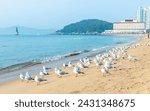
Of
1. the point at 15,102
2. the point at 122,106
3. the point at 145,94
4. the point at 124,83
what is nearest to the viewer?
the point at 122,106

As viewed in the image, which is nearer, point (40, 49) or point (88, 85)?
point (88, 85)

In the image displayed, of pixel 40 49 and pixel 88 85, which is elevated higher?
pixel 88 85

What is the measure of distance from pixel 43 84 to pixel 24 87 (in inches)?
29.7

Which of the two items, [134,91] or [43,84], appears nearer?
[134,91]

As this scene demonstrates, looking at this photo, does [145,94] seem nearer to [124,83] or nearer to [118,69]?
[124,83]

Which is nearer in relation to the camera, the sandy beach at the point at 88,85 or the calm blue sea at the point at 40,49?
the sandy beach at the point at 88,85

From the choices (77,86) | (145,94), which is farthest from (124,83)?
(145,94)

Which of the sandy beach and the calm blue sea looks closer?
the sandy beach

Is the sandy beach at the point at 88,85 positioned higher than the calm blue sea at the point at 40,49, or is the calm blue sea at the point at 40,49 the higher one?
the sandy beach at the point at 88,85

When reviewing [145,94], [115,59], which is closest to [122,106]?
[145,94]

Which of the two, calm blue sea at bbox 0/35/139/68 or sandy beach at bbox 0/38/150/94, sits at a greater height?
sandy beach at bbox 0/38/150/94

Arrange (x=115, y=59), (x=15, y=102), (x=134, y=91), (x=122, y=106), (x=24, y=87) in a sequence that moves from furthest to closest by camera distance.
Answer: (x=115, y=59) < (x=24, y=87) < (x=134, y=91) < (x=15, y=102) < (x=122, y=106)

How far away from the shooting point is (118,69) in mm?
17453

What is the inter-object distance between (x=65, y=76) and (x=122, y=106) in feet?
28.0
